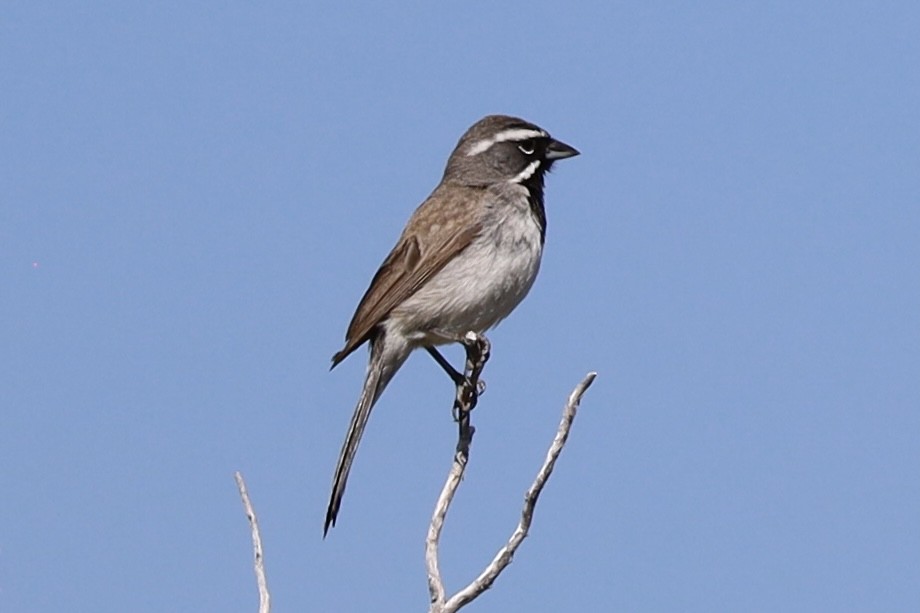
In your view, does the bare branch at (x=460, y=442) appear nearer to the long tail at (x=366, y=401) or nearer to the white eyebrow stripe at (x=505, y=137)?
the long tail at (x=366, y=401)

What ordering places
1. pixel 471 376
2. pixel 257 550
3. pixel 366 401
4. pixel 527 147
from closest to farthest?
pixel 257 550
pixel 471 376
pixel 366 401
pixel 527 147

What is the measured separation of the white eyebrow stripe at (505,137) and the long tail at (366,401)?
5.59 feet

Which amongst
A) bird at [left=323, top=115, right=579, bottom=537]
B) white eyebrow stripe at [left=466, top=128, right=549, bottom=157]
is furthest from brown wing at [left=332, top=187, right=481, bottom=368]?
white eyebrow stripe at [left=466, top=128, right=549, bottom=157]

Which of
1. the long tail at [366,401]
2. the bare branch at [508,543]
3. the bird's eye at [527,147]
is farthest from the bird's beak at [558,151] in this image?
the bare branch at [508,543]

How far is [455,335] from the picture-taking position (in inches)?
360

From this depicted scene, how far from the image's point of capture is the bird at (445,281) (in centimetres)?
912

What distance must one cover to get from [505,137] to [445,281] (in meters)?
1.49

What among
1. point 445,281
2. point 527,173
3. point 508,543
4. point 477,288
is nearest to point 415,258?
point 445,281

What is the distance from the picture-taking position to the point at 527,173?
10.1 meters

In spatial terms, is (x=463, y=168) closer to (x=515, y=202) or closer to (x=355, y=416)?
(x=515, y=202)

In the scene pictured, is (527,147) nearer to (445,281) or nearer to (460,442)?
(445,281)

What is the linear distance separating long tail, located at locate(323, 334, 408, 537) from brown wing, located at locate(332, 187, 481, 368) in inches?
5.5

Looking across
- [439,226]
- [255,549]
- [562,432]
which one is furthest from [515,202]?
[255,549]

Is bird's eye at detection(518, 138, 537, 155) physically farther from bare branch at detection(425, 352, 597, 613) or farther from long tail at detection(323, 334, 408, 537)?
bare branch at detection(425, 352, 597, 613)
